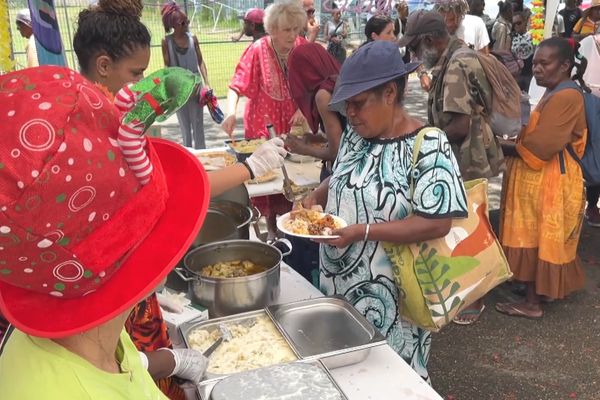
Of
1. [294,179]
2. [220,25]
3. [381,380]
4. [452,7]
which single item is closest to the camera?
[381,380]

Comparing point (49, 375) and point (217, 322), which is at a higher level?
point (49, 375)

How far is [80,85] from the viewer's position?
77 centimetres

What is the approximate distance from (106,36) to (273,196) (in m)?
2.07

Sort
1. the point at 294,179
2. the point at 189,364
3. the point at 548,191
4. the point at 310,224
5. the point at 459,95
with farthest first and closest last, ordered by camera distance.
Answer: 1. the point at 294,179
2. the point at 548,191
3. the point at 459,95
4. the point at 310,224
5. the point at 189,364

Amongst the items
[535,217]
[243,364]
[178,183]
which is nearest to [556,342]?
[535,217]

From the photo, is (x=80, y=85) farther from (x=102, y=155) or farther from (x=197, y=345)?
(x=197, y=345)

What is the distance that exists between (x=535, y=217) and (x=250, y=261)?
2.33 metres

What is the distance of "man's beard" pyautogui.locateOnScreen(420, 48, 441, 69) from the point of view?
339 cm

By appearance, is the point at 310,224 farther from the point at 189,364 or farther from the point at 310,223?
the point at 189,364

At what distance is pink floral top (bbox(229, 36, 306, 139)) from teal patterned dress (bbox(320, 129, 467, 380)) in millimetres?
2002

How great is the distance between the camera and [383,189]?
78.7 inches

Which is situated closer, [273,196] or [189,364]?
[189,364]

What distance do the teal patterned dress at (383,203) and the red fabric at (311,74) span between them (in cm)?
115

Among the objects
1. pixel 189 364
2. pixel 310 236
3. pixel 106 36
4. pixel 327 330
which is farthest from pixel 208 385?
pixel 106 36
